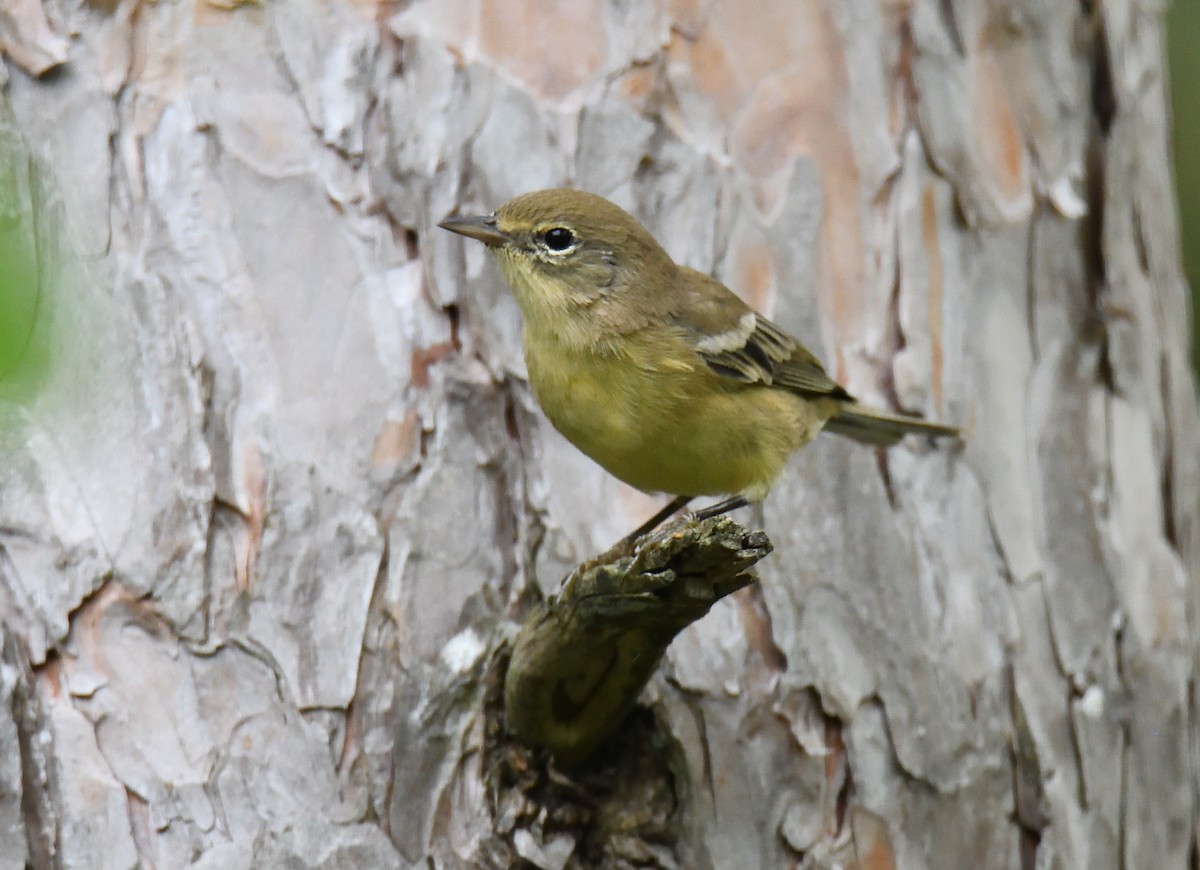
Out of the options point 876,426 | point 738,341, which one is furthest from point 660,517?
point 876,426

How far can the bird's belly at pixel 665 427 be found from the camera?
316 cm

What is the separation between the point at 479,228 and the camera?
3236 mm

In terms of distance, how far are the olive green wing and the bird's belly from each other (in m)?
0.10

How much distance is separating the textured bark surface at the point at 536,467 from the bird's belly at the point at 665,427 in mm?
148

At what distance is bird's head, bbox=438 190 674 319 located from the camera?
10.9ft

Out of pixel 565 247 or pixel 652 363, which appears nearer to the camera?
pixel 652 363

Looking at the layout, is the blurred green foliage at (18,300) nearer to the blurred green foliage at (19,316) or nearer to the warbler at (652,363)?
the blurred green foliage at (19,316)

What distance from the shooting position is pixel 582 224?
3.41 metres

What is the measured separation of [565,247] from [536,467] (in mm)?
638

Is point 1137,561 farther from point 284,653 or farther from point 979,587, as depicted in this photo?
point 284,653

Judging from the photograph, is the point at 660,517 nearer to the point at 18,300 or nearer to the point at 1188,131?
the point at 18,300

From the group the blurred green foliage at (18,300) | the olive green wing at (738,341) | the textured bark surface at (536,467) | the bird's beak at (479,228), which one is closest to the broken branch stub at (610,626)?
the textured bark surface at (536,467)

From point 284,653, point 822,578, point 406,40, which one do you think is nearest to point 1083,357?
point 822,578

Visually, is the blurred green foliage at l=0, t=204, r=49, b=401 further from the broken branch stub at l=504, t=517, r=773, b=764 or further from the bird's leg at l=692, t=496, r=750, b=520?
the bird's leg at l=692, t=496, r=750, b=520
